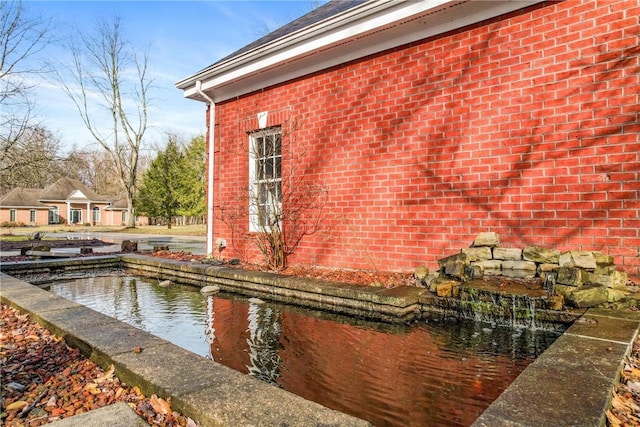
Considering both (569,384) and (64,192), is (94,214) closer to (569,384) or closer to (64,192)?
(64,192)

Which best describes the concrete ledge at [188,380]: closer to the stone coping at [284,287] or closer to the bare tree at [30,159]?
the stone coping at [284,287]

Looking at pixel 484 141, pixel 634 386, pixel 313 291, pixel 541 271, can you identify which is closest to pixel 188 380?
pixel 634 386

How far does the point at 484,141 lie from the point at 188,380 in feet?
12.7

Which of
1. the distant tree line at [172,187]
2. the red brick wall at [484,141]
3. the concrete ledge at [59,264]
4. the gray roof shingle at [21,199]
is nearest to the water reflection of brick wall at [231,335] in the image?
the red brick wall at [484,141]

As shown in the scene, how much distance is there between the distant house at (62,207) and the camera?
41.1m

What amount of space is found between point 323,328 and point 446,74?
3.34 m

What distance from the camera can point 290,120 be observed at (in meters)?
6.34

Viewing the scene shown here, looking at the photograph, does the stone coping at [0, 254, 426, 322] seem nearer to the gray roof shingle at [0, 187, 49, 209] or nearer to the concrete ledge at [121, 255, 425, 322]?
the concrete ledge at [121, 255, 425, 322]

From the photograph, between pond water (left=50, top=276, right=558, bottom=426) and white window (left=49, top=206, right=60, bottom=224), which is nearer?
pond water (left=50, top=276, right=558, bottom=426)

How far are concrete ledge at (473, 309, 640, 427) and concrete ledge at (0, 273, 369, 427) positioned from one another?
2.08 ft

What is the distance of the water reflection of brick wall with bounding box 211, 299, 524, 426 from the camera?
78.4 inches

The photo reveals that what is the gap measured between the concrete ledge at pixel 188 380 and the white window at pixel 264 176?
151 inches

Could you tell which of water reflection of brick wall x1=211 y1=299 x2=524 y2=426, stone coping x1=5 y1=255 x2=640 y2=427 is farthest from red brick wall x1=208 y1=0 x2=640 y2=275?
water reflection of brick wall x1=211 y1=299 x2=524 y2=426

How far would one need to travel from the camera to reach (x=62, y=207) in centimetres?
4406
